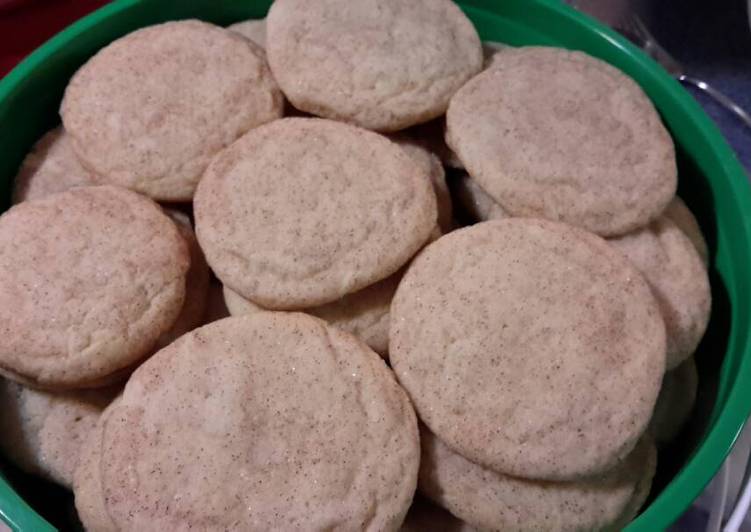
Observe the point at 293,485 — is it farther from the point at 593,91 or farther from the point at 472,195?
the point at 593,91

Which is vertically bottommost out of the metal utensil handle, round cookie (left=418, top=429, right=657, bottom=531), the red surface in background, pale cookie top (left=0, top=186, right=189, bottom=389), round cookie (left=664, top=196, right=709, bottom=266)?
the metal utensil handle

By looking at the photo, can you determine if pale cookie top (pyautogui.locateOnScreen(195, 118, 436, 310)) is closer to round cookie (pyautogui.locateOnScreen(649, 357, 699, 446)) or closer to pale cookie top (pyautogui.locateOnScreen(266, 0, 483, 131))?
pale cookie top (pyautogui.locateOnScreen(266, 0, 483, 131))

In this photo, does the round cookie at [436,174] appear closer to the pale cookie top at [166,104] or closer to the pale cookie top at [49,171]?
the pale cookie top at [166,104]

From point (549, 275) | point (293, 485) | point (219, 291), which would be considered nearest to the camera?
point (293, 485)

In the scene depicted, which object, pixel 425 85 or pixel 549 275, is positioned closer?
pixel 549 275

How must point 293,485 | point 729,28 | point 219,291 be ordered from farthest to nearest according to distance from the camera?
point 729,28
point 219,291
point 293,485

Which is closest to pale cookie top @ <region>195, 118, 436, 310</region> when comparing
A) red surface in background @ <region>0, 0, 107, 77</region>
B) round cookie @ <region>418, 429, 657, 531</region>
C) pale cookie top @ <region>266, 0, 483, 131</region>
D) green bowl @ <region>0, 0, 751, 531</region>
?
pale cookie top @ <region>266, 0, 483, 131</region>

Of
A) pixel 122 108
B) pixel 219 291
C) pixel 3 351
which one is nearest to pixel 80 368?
pixel 3 351
